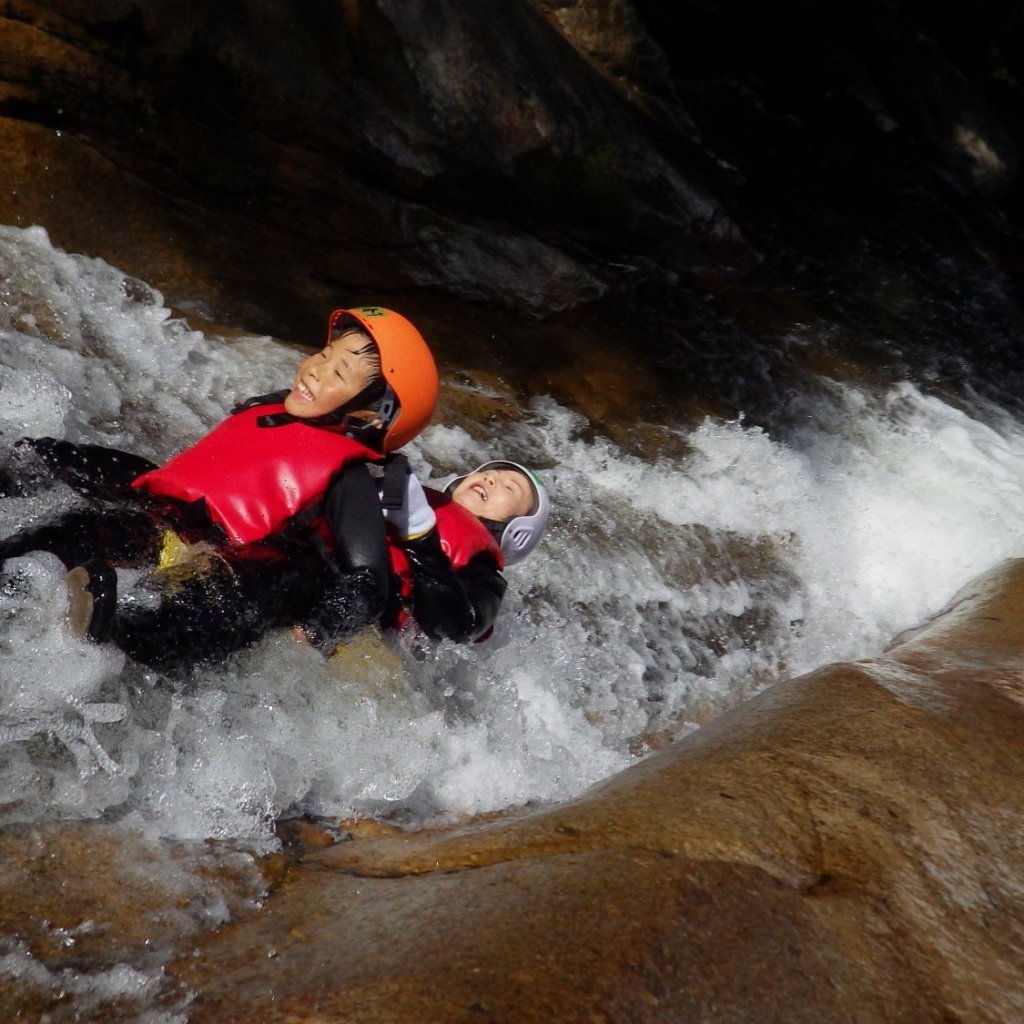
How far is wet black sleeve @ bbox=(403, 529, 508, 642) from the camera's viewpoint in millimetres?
3541

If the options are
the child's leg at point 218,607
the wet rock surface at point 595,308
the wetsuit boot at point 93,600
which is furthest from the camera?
the child's leg at point 218,607

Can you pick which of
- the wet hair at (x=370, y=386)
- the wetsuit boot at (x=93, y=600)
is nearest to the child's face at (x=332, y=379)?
the wet hair at (x=370, y=386)

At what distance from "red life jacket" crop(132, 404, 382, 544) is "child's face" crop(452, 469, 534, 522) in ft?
3.10

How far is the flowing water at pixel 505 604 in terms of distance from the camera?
8.38 feet

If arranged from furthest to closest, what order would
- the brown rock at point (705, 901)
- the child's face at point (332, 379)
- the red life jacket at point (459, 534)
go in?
1. the red life jacket at point (459, 534)
2. the child's face at point (332, 379)
3. the brown rock at point (705, 901)

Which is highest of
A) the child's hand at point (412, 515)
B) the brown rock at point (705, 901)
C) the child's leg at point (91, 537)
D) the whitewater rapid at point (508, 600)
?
the brown rock at point (705, 901)

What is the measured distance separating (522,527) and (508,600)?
1.46ft

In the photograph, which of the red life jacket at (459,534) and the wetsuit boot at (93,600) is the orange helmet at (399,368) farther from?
the wetsuit boot at (93,600)

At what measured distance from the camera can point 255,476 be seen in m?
3.16

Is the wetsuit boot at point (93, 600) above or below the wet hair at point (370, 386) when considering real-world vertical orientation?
Result: below

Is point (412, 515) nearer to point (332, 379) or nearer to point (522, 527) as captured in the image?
point (332, 379)

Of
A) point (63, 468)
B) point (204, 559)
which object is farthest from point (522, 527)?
point (63, 468)

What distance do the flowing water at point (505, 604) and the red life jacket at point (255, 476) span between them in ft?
1.05

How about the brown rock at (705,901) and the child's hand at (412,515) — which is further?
the child's hand at (412,515)
